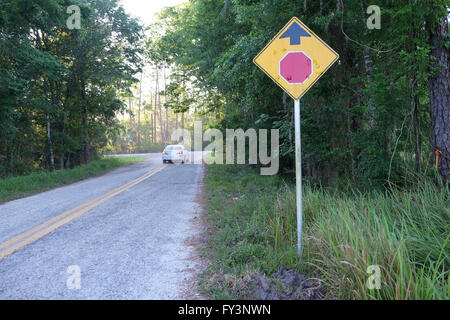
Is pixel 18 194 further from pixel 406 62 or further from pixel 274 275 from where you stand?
pixel 406 62

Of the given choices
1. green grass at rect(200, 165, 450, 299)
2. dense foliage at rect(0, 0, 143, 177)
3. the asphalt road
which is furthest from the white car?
green grass at rect(200, 165, 450, 299)

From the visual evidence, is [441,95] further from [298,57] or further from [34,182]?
[34,182]

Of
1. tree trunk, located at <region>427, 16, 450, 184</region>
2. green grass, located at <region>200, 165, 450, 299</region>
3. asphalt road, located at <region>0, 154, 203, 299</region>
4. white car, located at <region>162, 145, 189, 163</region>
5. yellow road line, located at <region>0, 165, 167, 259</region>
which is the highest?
tree trunk, located at <region>427, 16, 450, 184</region>

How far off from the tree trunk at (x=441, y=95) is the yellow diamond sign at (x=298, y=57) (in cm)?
214

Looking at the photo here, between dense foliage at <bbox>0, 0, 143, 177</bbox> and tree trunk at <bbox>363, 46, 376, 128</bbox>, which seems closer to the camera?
tree trunk at <bbox>363, 46, 376, 128</bbox>

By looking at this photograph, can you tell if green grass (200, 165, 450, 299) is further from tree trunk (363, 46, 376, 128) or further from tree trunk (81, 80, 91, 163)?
tree trunk (81, 80, 91, 163)

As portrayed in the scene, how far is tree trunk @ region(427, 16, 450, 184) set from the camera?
5133 millimetres

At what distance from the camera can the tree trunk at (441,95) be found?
5.13 metres

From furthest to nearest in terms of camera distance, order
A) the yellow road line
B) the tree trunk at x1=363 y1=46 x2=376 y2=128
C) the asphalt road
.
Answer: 1. the tree trunk at x1=363 y1=46 x2=376 y2=128
2. the yellow road line
3. the asphalt road

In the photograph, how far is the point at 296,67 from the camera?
434 centimetres

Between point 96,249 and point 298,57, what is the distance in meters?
4.01

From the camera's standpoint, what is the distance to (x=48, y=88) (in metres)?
18.2

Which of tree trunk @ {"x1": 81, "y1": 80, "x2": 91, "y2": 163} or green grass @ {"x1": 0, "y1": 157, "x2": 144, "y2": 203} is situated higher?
tree trunk @ {"x1": 81, "y1": 80, "x2": 91, "y2": 163}

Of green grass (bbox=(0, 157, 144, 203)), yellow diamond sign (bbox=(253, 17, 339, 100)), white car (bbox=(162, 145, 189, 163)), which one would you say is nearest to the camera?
yellow diamond sign (bbox=(253, 17, 339, 100))
